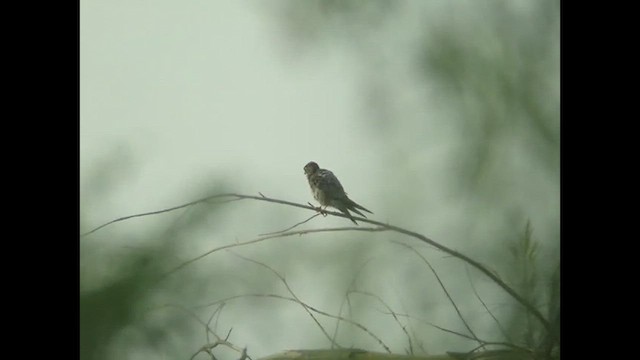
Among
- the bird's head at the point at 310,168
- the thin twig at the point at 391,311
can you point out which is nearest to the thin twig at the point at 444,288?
the thin twig at the point at 391,311

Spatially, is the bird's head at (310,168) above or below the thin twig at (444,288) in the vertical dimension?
above

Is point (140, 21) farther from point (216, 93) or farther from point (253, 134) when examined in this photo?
point (253, 134)

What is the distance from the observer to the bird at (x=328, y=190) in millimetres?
1581

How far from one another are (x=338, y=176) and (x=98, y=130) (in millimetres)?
462

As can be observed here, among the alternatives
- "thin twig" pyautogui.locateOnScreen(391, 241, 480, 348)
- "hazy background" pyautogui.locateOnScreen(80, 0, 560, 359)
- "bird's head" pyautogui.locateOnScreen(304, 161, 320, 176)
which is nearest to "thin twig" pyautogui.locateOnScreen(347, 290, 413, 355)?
"hazy background" pyautogui.locateOnScreen(80, 0, 560, 359)

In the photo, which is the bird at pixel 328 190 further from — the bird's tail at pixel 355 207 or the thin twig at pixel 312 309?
the thin twig at pixel 312 309

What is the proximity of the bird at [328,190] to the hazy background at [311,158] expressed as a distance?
0.02 metres

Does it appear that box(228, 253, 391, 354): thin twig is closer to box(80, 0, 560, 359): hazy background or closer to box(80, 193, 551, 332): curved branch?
box(80, 0, 560, 359): hazy background

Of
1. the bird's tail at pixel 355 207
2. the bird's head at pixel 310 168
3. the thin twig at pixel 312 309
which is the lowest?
the thin twig at pixel 312 309

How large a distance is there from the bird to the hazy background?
0.02 meters

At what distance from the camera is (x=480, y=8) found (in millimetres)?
1730

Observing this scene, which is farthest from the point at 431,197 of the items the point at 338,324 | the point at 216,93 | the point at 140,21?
the point at 140,21

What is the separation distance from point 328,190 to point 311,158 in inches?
3.1

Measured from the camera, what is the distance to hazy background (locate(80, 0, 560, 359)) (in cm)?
151
